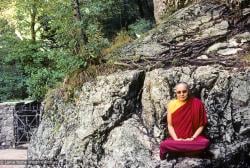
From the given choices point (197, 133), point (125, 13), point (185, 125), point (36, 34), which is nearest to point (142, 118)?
point (185, 125)

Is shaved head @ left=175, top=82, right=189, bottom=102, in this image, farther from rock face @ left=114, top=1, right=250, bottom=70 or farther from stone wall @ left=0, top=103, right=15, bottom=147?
stone wall @ left=0, top=103, right=15, bottom=147

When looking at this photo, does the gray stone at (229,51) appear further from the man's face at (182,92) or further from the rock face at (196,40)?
the man's face at (182,92)

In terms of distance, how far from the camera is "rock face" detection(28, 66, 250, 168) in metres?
6.07

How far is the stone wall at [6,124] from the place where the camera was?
46.7ft

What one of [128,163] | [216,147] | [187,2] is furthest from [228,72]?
[187,2]

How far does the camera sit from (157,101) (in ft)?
21.6

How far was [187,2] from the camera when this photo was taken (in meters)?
9.37

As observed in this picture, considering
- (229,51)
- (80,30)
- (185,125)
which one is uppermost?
(80,30)

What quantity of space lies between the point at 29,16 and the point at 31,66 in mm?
2380

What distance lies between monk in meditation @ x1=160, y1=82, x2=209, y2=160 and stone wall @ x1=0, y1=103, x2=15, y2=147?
937 centimetres

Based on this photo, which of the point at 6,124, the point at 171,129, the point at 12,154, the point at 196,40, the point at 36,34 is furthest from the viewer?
the point at 36,34

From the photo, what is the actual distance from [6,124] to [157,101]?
8.96 meters

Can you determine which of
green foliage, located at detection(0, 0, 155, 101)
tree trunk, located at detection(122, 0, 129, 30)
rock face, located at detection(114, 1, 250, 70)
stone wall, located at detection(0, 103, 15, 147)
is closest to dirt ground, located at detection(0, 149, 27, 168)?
stone wall, located at detection(0, 103, 15, 147)

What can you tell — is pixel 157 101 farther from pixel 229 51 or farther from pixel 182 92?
pixel 229 51
